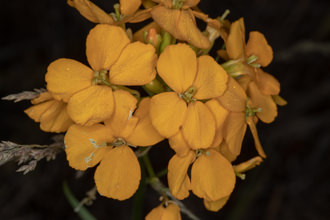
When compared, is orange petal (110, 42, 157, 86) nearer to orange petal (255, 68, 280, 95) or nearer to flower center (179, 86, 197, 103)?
flower center (179, 86, 197, 103)

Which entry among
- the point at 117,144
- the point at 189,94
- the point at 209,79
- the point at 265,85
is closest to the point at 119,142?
the point at 117,144

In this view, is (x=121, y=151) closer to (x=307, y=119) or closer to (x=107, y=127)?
(x=107, y=127)

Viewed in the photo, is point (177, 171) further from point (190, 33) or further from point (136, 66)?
point (190, 33)

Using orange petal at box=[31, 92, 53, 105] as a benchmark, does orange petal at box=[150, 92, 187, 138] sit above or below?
below

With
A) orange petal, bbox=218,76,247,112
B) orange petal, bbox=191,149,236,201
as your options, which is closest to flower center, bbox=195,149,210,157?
orange petal, bbox=191,149,236,201

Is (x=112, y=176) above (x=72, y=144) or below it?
below

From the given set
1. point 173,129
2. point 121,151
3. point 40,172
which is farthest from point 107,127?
point 40,172
